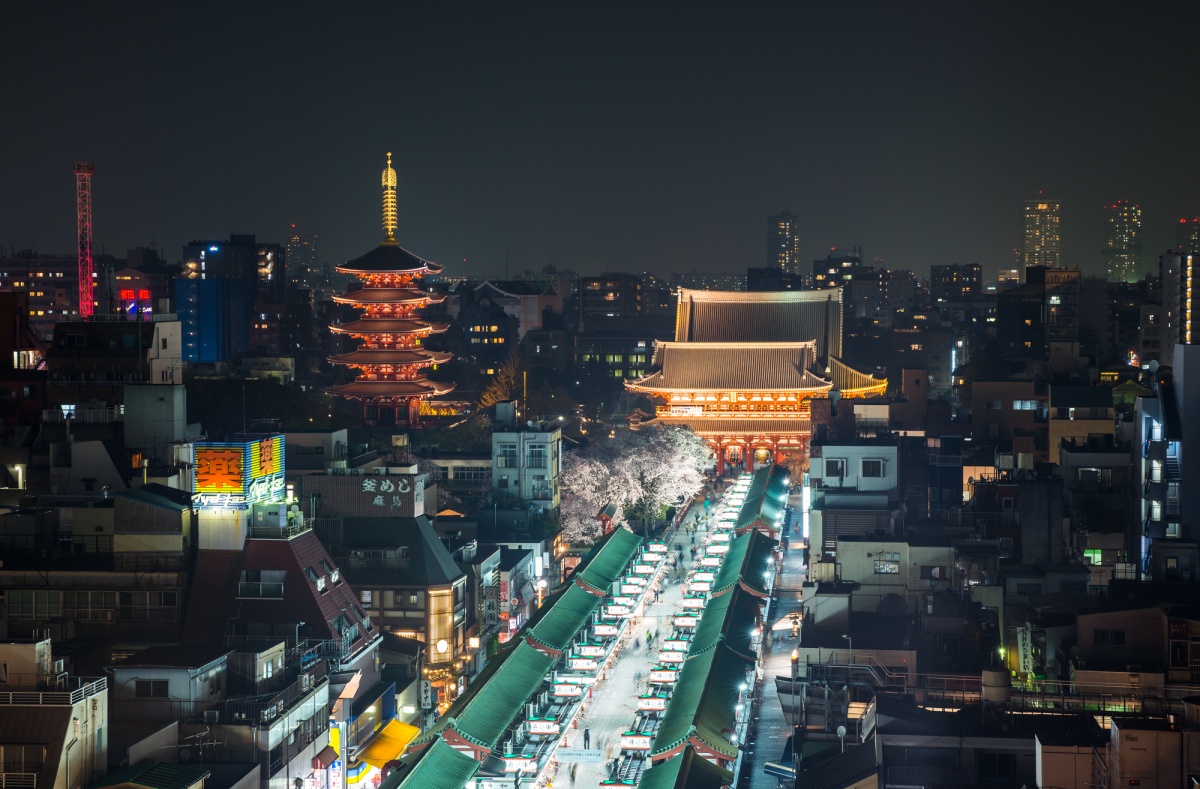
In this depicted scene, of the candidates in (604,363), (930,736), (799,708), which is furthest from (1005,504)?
(604,363)

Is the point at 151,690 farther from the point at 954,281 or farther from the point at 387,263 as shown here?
the point at 954,281

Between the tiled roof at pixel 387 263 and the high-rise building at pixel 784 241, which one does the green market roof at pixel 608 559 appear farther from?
the high-rise building at pixel 784 241

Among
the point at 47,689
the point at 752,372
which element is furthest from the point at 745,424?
the point at 47,689

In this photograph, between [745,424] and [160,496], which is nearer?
[160,496]

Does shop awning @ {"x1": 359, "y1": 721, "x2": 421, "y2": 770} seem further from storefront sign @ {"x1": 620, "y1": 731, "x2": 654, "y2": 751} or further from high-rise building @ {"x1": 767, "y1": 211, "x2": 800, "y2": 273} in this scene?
high-rise building @ {"x1": 767, "y1": 211, "x2": 800, "y2": 273}

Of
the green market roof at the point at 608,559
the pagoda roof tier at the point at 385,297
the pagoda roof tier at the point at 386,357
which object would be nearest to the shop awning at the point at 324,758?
the green market roof at the point at 608,559

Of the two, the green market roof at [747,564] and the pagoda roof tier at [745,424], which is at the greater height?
the pagoda roof tier at [745,424]

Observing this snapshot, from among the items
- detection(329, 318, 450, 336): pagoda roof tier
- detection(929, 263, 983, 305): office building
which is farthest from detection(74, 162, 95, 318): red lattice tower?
detection(929, 263, 983, 305): office building
